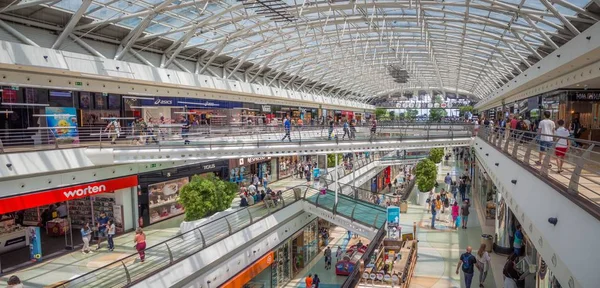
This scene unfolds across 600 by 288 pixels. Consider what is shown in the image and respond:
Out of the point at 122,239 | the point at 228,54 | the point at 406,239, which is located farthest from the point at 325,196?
the point at 228,54

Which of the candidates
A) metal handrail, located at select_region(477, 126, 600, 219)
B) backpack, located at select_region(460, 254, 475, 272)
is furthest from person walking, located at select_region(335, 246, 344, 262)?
metal handrail, located at select_region(477, 126, 600, 219)

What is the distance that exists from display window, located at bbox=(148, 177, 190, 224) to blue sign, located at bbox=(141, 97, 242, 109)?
548 centimetres

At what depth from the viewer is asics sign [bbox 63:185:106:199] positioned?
1564 centimetres

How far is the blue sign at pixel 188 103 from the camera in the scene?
24688 millimetres

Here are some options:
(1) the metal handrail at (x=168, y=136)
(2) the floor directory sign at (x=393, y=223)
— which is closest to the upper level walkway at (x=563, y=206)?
(2) the floor directory sign at (x=393, y=223)

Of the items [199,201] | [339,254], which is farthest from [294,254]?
[199,201]

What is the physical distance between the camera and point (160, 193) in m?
20.7

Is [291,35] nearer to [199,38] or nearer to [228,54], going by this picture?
[228,54]

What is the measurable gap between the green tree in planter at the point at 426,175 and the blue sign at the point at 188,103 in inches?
617

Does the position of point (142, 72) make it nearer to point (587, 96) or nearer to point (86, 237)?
point (86, 237)

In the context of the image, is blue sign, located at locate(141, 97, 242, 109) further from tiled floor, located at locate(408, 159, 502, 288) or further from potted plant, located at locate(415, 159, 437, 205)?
tiled floor, located at locate(408, 159, 502, 288)

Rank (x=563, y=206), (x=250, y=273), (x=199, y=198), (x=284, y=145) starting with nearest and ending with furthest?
1. (x=563, y=206)
2. (x=250, y=273)
3. (x=199, y=198)
4. (x=284, y=145)

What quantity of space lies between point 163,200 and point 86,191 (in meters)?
4.97

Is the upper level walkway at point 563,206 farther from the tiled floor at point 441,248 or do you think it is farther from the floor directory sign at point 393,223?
Result: the floor directory sign at point 393,223
